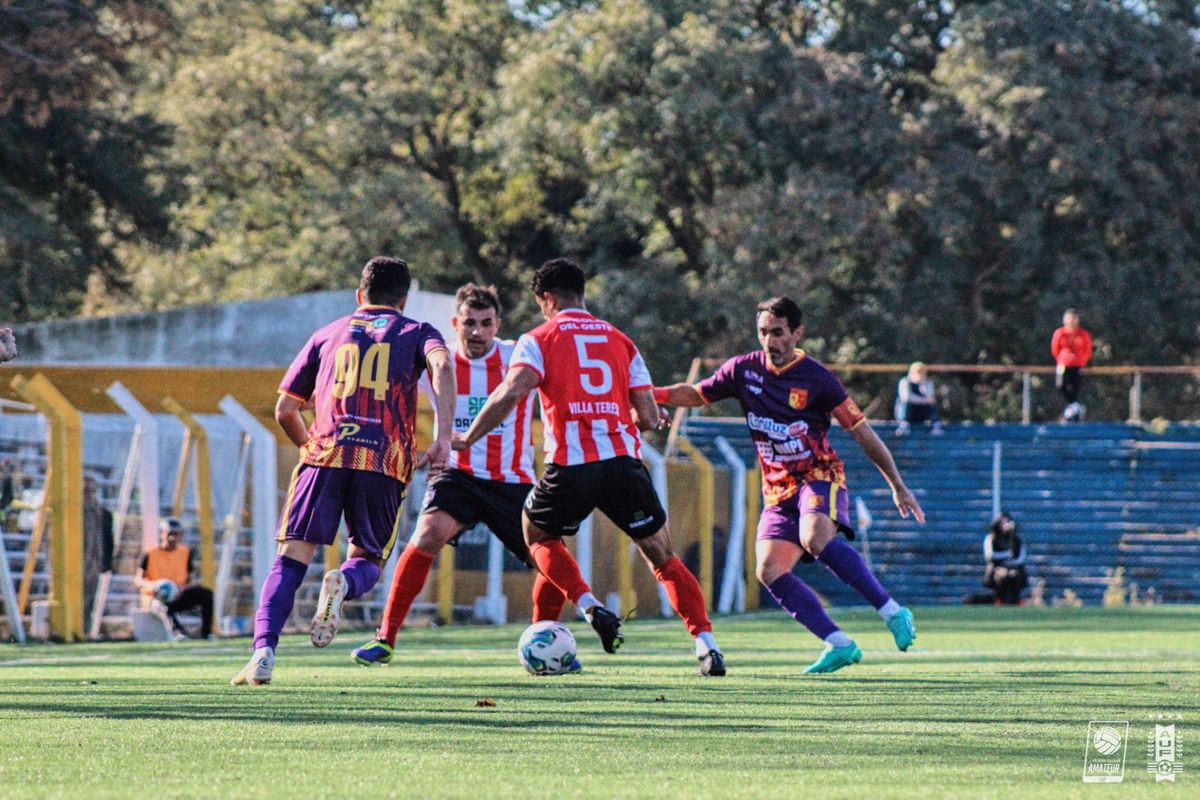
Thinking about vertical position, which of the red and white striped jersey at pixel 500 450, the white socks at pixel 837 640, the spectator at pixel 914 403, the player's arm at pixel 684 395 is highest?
the spectator at pixel 914 403

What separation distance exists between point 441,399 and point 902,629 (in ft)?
10.5

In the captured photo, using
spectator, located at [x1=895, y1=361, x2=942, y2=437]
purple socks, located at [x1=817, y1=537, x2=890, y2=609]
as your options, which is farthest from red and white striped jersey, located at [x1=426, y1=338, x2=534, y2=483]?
spectator, located at [x1=895, y1=361, x2=942, y2=437]

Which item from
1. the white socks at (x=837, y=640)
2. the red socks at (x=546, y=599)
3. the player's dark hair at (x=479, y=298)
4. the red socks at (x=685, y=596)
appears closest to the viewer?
the red socks at (x=685, y=596)

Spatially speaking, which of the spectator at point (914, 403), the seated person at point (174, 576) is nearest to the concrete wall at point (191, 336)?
the seated person at point (174, 576)

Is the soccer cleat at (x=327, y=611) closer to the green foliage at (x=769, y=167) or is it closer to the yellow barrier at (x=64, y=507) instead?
the yellow barrier at (x=64, y=507)

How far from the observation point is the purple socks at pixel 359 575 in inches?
346

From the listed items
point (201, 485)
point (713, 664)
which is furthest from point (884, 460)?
point (201, 485)

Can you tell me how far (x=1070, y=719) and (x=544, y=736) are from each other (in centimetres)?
190

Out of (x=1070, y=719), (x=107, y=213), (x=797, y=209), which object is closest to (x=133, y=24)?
(x=107, y=213)

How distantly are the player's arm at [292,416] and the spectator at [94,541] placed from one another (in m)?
8.97

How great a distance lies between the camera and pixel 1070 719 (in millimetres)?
7176

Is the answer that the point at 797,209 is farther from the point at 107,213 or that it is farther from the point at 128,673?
the point at 128,673

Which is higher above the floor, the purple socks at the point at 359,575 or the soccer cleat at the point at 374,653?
the purple socks at the point at 359,575

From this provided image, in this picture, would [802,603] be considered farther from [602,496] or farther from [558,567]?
[602,496]
